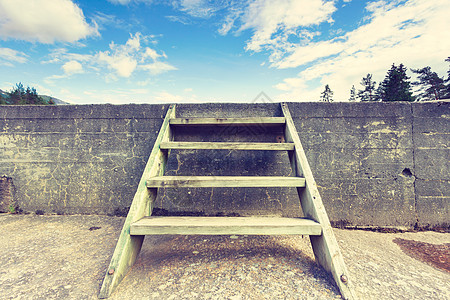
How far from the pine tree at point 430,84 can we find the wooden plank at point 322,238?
30.2 metres

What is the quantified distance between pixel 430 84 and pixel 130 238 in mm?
33732

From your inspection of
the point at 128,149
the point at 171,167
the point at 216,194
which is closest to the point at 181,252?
the point at 216,194

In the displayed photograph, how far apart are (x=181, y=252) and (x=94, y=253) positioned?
81 centimetres

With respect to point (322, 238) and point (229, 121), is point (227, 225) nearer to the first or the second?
point (322, 238)

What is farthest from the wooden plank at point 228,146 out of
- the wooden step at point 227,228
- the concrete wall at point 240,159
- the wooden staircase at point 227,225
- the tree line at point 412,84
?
the tree line at point 412,84

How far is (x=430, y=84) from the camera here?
76.6 feet

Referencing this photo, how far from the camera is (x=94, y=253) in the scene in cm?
186

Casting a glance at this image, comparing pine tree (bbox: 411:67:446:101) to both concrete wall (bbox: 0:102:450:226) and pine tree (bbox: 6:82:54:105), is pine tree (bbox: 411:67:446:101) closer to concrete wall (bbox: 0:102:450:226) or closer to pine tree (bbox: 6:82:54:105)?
concrete wall (bbox: 0:102:450:226)

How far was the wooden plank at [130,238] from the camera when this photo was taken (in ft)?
4.22

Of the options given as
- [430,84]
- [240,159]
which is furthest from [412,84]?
[240,159]

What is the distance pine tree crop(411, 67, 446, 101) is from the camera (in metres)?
22.0

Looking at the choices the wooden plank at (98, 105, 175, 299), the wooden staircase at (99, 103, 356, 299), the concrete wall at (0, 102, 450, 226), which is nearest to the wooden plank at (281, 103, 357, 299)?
the wooden staircase at (99, 103, 356, 299)

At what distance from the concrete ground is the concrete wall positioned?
377 mm

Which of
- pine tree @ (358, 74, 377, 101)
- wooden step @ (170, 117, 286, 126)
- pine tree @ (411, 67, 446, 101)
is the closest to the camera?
wooden step @ (170, 117, 286, 126)
